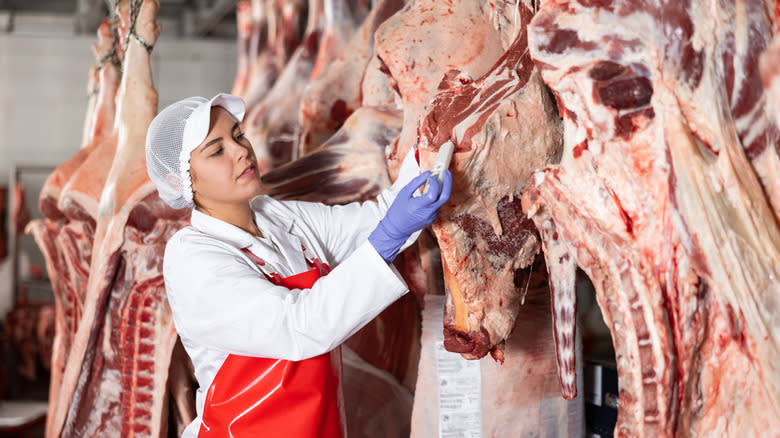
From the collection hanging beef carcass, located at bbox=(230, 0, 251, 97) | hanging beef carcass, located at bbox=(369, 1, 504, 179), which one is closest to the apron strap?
hanging beef carcass, located at bbox=(369, 1, 504, 179)

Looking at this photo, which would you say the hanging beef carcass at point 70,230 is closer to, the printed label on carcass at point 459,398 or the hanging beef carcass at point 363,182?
the hanging beef carcass at point 363,182

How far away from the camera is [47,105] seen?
8.44 meters

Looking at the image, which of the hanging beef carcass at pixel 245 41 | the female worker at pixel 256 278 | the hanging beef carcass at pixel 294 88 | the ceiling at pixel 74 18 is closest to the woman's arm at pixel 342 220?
the female worker at pixel 256 278

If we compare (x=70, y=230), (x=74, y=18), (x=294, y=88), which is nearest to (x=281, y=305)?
(x=70, y=230)

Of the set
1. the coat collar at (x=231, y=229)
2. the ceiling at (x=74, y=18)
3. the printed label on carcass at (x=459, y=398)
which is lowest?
the printed label on carcass at (x=459, y=398)

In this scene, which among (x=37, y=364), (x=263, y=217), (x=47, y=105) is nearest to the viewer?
(x=263, y=217)

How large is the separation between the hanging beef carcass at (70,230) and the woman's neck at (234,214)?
1209 millimetres

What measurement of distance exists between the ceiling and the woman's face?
677 centimetres

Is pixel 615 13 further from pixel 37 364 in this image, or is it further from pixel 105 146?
pixel 37 364

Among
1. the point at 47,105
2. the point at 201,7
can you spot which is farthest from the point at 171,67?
the point at 47,105

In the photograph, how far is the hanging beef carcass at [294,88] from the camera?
315 centimetres

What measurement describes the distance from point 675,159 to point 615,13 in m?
0.24

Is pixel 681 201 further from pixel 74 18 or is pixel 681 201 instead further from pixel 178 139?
pixel 74 18

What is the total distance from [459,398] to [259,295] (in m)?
0.59
